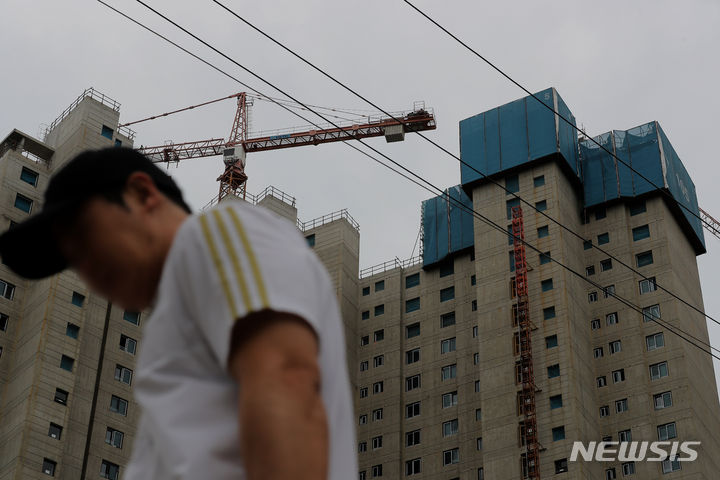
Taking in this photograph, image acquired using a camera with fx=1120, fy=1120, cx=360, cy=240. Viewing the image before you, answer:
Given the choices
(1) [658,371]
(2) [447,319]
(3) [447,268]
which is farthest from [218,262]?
(3) [447,268]

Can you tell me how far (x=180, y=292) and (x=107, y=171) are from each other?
1.35 ft

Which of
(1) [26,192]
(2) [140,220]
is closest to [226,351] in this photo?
(2) [140,220]

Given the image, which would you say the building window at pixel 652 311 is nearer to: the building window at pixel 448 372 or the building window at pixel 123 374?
the building window at pixel 448 372

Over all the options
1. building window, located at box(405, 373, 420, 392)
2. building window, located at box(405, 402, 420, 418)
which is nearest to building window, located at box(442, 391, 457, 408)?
building window, located at box(405, 402, 420, 418)

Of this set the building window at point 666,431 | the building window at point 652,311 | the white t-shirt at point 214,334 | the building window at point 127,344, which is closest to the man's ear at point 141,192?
the white t-shirt at point 214,334

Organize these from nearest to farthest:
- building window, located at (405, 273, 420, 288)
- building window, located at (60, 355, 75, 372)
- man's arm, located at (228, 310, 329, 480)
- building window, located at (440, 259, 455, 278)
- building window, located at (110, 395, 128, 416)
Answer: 1. man's arm, located at (228, 310, 329, 480)
2. building window, located at (60, 355, 75, 372)
3. building window, located at (110, 395, 128, 416)
4. building window, located at (440, 259, 455, 278)
5. building window, located at (405, 273, 420, 288)

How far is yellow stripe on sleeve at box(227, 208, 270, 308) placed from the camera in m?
2.24

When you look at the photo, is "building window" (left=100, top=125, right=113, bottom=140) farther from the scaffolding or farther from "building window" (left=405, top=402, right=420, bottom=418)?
"building window" (left=405, top=402, right=420, bottom=418)

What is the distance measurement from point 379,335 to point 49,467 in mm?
37782

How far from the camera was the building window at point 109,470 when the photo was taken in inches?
2801

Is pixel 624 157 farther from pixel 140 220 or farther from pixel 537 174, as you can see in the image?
pixel 140 220

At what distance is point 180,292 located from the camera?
2416 millimetres

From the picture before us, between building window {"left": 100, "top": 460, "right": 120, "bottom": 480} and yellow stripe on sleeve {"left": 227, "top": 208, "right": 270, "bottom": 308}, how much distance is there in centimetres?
7178

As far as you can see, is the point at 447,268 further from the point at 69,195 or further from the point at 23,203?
the point at 69,195
